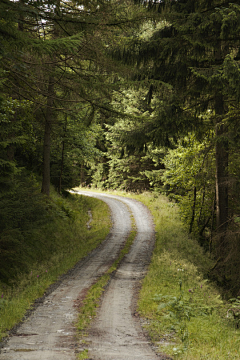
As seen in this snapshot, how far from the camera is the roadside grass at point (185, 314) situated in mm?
5336

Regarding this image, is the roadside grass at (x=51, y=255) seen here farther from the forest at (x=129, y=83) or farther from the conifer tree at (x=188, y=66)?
the conifer tree at (x=188, y=66)

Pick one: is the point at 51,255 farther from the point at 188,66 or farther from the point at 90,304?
the point at 188,66

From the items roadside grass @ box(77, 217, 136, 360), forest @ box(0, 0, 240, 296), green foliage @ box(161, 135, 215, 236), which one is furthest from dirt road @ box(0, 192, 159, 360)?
green foliage @ box(161, 135, 215, 236)

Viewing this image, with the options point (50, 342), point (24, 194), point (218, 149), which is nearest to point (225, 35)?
point (218, 149)

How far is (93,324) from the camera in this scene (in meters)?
6.52

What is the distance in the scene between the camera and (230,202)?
16.7m

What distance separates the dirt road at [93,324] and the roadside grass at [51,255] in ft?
1.28

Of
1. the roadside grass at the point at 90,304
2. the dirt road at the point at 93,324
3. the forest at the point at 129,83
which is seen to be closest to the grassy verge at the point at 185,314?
the dirt road at the point at 93,324

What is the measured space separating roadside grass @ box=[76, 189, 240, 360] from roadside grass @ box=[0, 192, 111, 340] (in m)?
3.03

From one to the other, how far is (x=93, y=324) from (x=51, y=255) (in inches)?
294

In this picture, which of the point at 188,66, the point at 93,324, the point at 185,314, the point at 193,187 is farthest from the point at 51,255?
the point at 188,66

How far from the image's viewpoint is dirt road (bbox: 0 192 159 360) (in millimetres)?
5027

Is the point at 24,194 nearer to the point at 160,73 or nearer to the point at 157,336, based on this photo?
the point at 157,336

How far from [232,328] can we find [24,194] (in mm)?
7447
